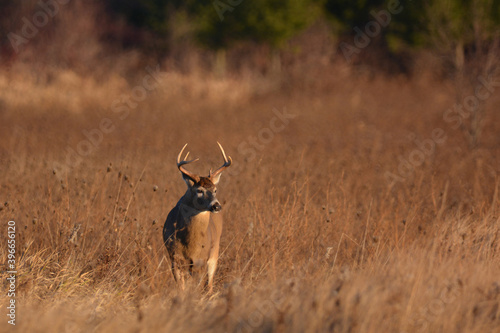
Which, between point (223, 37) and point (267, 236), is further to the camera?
point (223, 37)

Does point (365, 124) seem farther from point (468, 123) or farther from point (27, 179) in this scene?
point (27, 179)

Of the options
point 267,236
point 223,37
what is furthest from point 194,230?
point 223,37

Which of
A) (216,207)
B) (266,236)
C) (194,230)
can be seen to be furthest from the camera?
(266,236)

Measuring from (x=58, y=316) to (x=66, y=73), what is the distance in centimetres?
1777

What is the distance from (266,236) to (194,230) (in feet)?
2.68

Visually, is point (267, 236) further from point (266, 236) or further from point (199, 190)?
point (199, 190)

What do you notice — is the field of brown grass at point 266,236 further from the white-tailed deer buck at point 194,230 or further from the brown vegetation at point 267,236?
the white-tailed deer buck at point 194,230

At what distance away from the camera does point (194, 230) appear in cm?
557

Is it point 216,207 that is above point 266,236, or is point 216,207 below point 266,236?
above

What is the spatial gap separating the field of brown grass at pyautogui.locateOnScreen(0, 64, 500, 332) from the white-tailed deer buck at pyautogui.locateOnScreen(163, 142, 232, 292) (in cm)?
20

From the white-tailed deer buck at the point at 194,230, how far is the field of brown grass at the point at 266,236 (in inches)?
8.0

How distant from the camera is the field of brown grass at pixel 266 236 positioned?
3.91m

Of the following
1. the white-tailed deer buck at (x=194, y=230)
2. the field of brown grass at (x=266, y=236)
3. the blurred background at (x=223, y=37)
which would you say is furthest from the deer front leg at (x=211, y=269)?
the blurred background at (x=223, y=37)

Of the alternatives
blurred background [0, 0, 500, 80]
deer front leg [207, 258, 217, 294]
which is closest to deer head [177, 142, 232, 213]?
deer front leg [207, 258, 217, 294]
